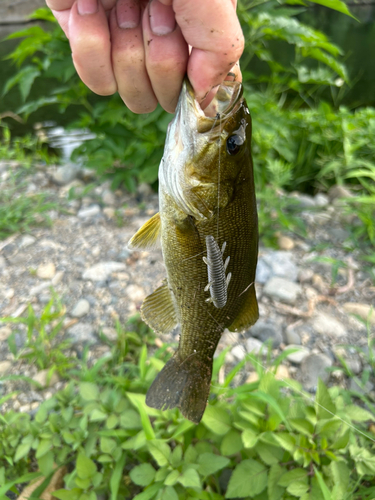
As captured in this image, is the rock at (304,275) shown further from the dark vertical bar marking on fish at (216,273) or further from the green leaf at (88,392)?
the green leaf at (88,392)

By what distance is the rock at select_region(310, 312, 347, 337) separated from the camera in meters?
2.81

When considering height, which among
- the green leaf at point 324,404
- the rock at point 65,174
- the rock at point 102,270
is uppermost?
the green leaf at point 324,404

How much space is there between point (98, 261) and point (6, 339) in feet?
3.47

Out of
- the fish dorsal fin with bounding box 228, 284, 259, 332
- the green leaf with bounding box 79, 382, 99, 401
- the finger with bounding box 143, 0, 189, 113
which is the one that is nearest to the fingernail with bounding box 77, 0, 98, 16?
the finger with bounding box 143, 0, 189, 113

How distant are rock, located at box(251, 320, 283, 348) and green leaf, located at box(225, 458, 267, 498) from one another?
1250mm

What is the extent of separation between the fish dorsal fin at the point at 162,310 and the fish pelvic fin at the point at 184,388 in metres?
0.17

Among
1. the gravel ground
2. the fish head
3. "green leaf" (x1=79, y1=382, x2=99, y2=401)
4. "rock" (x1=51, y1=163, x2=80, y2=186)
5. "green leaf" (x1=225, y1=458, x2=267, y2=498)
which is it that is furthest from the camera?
"rock" (x1=51, y1=163, x2=80, y2=186)

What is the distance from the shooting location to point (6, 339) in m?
2.62

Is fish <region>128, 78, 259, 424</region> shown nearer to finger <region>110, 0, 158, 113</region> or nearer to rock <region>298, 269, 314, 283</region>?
finger <region>110, 0, 158, 113</region>

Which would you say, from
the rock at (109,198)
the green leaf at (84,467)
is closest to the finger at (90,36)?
the green leaf at (84,467)

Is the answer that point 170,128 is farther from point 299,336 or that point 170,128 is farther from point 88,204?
point 88,204

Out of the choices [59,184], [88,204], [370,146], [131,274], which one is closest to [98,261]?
[131,274]

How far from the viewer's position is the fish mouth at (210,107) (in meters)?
1.34

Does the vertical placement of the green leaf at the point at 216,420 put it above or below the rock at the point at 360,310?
above
